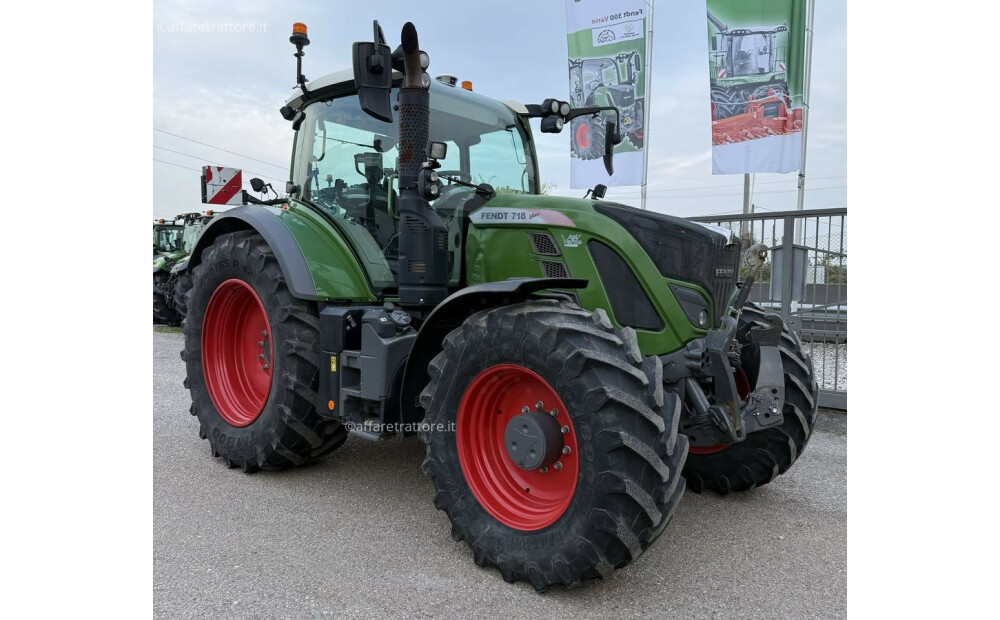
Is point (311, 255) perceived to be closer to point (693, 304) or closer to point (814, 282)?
point (693, 304)

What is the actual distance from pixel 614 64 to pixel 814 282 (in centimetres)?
601

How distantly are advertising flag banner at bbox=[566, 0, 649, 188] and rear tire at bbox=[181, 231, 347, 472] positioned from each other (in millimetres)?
6807

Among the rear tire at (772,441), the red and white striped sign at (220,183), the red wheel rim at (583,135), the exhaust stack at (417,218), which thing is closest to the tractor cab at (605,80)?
the red wheel rim at (583,135)

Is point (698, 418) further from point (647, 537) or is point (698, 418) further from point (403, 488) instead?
point (403, 488)

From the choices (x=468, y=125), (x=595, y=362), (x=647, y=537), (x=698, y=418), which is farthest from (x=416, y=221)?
(x=647, y=537)

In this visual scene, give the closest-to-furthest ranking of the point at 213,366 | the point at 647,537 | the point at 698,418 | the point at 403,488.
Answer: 1. the point at 647,537
2. the point at 698,418
3. the point at 403,488
4. the point at 213,366

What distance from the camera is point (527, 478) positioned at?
313 centimetres

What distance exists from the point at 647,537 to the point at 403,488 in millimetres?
1830

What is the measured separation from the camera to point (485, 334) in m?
2.99

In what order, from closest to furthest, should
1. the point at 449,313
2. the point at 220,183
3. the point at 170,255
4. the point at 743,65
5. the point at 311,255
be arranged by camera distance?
the point at 449,313
the point at 311,255
the point at 743,65
the point at 220,183
the point at 170,255

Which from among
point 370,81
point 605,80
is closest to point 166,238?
point 605,80

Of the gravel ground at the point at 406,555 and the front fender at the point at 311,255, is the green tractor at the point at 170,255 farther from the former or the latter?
the gravel ground at the point at 406,555

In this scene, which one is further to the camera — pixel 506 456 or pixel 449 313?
pixel 449 313

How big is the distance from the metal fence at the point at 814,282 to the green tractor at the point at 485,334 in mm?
2350
